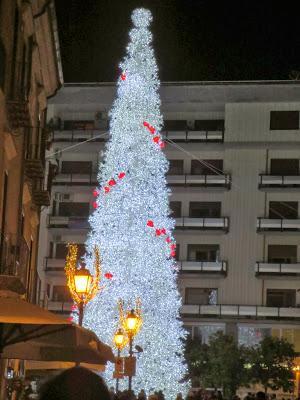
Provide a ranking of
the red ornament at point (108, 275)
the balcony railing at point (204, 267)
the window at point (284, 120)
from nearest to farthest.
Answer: the red ornament at point (108, 275)
the balcony railing at point (204, 267)
the window at point (284, 120)

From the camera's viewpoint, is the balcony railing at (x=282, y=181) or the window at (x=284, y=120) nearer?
the balcony railing at (x=282, y=181)

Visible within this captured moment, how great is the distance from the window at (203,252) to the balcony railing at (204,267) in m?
1.02

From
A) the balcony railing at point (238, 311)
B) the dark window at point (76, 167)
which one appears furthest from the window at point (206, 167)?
the balcony railing at point (238, 311)

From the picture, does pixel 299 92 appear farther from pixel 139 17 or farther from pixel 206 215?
pixel 139 17

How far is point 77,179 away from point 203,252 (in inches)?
362

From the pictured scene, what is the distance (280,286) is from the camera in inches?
2307

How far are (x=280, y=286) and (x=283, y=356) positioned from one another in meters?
5.22

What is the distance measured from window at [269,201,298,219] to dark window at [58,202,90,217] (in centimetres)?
1178

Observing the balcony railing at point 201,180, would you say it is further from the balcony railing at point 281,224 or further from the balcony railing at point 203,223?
the balcony railing at point 281,224

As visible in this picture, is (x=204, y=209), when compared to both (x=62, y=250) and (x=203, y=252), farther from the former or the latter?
(x=62, y=250)

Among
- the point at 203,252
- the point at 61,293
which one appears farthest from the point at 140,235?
the point at 61,293

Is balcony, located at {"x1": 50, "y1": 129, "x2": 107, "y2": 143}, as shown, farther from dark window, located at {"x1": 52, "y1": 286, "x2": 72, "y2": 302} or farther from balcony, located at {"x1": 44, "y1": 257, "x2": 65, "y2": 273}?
dark window, located at {"x1": 52, "y1": 286, "x2": 72, "y2": 302}

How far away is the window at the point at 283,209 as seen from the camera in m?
59.5

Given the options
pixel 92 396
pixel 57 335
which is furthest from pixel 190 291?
pixel 92 396
